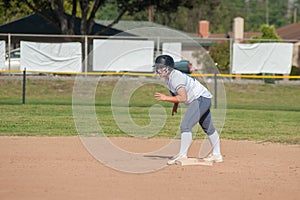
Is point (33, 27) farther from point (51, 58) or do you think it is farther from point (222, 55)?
point (51, 58)

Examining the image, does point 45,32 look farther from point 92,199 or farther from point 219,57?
point 92,199

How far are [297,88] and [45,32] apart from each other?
2071 centimetres

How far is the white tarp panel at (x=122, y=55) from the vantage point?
27938 mm

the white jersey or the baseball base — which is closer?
the white jersey

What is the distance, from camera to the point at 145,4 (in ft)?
122

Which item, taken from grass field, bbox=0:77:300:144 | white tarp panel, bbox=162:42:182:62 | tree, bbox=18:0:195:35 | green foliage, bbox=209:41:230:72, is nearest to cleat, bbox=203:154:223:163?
grass field, bbox=0:77:300:144

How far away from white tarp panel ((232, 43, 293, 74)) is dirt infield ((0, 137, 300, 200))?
668 inches

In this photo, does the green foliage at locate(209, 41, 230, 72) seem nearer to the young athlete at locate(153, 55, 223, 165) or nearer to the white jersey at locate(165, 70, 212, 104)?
the young athlete at locate(153, 55, 223, 165)

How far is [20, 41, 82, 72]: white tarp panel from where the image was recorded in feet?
91.7

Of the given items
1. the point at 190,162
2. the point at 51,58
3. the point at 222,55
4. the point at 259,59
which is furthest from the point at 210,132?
the point at 222,55

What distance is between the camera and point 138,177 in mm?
9016

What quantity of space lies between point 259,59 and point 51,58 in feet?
30.1

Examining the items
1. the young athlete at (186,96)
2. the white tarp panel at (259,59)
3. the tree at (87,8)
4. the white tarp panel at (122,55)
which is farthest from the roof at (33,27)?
the young athlete at (186,96)

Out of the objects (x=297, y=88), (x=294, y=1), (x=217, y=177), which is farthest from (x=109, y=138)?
(x=294, y=1)
